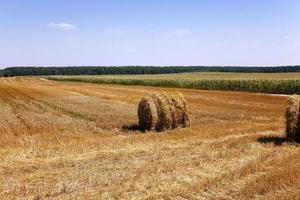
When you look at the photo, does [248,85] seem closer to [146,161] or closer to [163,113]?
[163,113]

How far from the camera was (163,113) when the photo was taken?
17344 mm

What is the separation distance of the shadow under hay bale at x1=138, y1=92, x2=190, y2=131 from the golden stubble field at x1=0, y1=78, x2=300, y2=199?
727 mm

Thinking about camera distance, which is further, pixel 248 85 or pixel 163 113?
pixel 248 85

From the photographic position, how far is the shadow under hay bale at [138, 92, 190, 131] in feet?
57.1

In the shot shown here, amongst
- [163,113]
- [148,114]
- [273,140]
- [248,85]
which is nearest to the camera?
[273,140]

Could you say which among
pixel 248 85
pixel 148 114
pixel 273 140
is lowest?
pixel 248 85

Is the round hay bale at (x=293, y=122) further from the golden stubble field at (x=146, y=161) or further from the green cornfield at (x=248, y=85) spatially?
the green cornfield at (x=248, y=85)

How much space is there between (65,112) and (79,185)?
15.8 meters

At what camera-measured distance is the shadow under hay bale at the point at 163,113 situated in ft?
57.1

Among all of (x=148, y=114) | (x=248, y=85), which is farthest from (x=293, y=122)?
(x=248, y=85)

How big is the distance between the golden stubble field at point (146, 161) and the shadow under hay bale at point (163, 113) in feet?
2.38

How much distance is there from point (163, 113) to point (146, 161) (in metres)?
5.92

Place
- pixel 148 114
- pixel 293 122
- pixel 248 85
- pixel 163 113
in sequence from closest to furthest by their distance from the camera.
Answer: pixel 293 122, pixel 163 113, pixel 148 114, pixel 248 85

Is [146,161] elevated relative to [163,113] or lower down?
lower down
